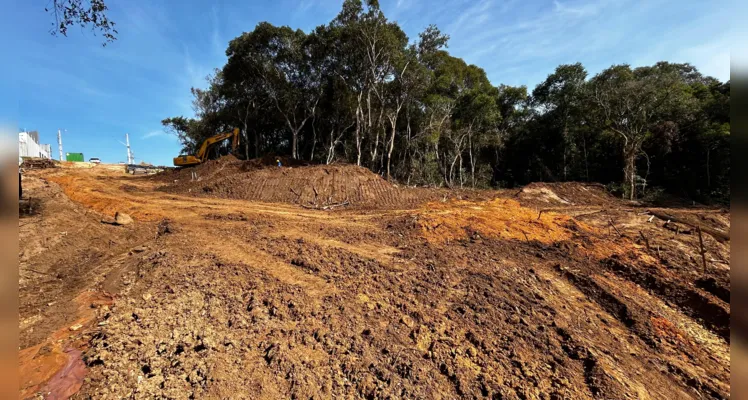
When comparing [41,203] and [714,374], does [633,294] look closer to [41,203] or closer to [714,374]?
[714,374]

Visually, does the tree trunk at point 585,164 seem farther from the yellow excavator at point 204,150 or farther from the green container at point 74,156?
the green container at point 74,156

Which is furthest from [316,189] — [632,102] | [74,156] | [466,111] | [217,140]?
[74,156]

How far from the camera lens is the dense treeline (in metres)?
17.8

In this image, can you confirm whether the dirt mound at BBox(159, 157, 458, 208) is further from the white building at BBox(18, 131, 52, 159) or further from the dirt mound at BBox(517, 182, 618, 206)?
the white building at BBox(18, 131, 52, 159)

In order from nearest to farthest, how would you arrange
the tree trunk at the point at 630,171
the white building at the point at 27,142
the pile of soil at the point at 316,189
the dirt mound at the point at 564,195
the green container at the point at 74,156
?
1. the white building at the point at 27,142
2. the pile of soil at the point at 316,189
3. the dirt mound at the point at 564,195
4. the tree trunk at the point at 630,171
5. the green container at the point at 74,156

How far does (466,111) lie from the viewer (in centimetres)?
2455

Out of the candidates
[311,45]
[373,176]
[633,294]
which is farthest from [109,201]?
[311,45]

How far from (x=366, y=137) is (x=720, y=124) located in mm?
22224

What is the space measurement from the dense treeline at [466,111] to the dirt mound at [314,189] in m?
7.13

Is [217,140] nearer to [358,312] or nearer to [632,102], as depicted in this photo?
[358,312]

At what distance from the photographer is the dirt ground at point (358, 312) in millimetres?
2830

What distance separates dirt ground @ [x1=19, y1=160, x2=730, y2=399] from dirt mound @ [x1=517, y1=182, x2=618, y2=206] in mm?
7989

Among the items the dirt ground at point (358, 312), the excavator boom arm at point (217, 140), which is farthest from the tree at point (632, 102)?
the excavator boom arm at point (217, 140)

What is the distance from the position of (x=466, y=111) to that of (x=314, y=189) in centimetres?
1616
